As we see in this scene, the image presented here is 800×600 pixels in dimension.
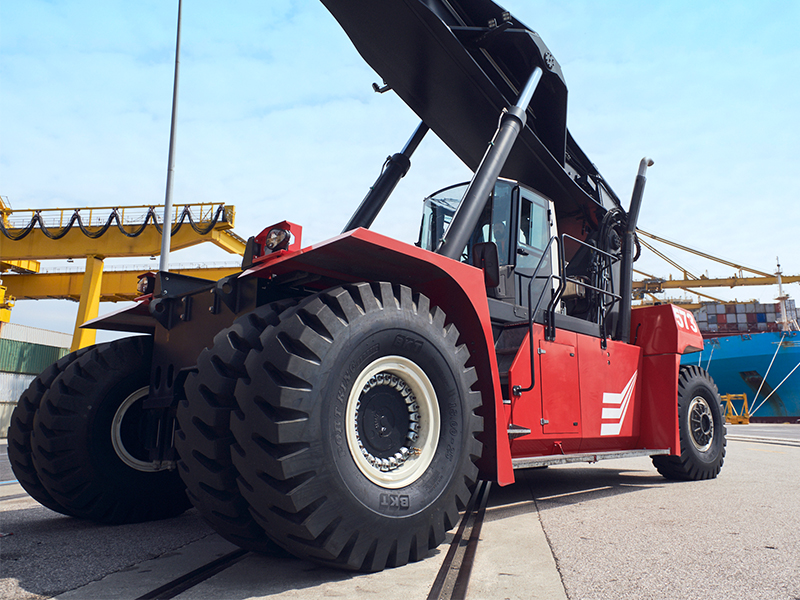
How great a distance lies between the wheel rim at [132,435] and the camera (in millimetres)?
3949

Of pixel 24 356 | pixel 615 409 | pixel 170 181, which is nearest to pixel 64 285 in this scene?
pixel 24 356

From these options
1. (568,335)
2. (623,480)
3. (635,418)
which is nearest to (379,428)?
(568,335)

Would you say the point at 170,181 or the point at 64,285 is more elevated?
the point at 170,181

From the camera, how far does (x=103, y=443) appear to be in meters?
3.83

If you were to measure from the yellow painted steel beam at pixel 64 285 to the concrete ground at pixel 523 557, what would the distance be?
703 inches

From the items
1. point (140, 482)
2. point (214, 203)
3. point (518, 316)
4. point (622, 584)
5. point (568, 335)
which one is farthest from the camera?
point (214, 203)

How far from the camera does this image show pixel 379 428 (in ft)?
9.85

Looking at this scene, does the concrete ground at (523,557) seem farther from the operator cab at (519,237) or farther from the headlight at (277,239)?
the operator cab at (519,237)

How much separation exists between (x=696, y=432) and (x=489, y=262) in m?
4.48

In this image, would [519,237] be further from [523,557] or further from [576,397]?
[523,557]

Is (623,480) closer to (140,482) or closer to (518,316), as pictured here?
(518,316)

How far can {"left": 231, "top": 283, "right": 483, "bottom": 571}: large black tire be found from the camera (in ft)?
8.16

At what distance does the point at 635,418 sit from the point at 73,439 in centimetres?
517

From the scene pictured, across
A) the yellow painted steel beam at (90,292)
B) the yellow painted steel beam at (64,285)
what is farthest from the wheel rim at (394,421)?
the yellow painted steel beam at (64,285)
